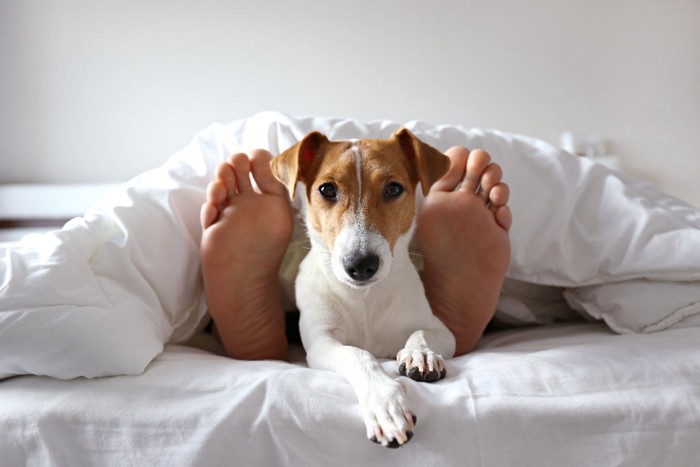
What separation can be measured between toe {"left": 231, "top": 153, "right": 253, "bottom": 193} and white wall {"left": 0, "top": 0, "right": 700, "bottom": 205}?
1.38 metres

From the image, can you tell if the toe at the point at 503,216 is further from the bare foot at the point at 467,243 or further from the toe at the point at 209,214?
the toe at the point at 209,214

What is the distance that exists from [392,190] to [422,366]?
0.34 m

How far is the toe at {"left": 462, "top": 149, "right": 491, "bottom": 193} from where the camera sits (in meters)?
1.28

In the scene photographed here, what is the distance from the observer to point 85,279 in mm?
1070

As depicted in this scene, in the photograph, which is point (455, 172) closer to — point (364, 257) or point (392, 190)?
point (392, 190)

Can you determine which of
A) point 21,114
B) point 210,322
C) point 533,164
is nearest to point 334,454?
point 210,322

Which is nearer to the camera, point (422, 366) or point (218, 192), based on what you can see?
point (422, 366)

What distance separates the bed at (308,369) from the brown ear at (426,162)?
0.31 metres

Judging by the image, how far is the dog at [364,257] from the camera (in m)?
1.02

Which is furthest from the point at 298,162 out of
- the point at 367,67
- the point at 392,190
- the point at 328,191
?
the point at 367,67

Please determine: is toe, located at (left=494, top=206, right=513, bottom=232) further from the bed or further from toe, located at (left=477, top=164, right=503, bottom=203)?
the bed

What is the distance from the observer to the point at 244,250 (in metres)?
1.26

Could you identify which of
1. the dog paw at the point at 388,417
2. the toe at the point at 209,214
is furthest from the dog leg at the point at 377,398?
the toe at the point at 209,214

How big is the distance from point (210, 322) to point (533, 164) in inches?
34.5
